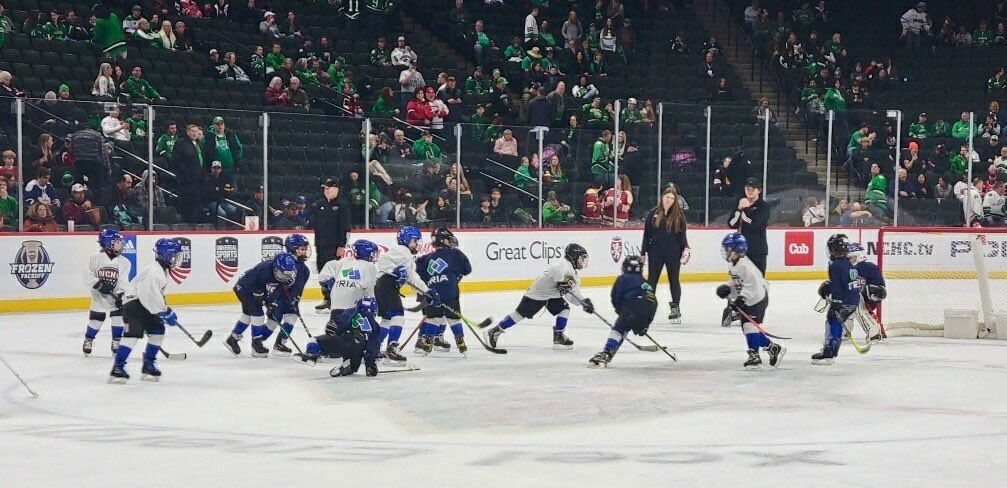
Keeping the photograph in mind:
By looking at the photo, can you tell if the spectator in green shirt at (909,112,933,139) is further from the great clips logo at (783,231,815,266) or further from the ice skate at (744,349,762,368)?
the ice skate at (744,349,762,368)

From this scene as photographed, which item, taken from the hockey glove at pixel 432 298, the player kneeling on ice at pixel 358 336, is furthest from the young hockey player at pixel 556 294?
the player kneeling on ice at pixel 358 336

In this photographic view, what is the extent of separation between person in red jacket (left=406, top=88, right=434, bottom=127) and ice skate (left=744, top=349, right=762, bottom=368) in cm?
1112

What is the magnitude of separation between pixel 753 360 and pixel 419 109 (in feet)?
37.4

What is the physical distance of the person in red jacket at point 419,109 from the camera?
68.7ft

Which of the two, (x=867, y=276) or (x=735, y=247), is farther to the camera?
(x=867, y=276)

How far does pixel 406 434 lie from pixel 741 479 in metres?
2.06

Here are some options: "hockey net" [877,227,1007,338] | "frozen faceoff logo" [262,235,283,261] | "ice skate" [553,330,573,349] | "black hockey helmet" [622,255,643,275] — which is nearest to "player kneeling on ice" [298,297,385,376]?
"black hockey helmet" [622,255,643,275]

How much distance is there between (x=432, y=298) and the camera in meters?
11.0

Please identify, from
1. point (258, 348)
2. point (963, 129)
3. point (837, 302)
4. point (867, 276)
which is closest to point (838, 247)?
point (837, 302)

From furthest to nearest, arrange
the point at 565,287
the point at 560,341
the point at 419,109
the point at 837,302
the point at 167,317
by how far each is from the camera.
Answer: the point at 419,109, the point at 560,341, the point at 565,287, the point at 837,302, the point at 167,317

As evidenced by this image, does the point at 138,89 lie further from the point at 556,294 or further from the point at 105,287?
the point at 556,294

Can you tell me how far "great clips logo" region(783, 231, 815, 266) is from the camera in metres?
22.2

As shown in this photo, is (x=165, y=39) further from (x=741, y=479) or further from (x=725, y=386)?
(x=741, y=479)

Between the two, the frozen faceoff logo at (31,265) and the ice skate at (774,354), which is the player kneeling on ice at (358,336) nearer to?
the ice skate at (774,354)
